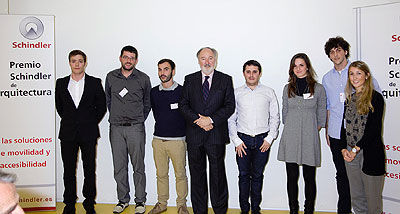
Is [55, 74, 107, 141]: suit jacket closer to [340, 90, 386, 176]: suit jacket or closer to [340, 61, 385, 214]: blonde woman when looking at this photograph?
[340, 61, 385, 214]: blonde woman

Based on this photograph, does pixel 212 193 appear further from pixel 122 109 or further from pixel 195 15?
pixel 195 15

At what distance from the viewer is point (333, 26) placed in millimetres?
4398

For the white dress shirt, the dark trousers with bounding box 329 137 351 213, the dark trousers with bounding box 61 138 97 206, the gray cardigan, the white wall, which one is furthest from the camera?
the white wall

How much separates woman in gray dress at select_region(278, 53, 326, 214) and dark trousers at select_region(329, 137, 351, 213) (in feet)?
0.72

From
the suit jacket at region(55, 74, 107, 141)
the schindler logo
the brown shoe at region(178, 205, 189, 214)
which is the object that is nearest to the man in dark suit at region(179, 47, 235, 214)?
the brown shoe at region(178, 205, 189, 214)

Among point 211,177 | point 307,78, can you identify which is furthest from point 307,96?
point 211,177

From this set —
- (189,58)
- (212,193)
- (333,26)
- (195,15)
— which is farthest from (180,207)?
(333,26)

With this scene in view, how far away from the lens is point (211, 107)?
12.2 feet

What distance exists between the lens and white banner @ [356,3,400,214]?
372 cm

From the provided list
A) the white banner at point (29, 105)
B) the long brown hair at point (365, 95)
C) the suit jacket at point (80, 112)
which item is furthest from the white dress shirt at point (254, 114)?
the white banner at point (29, 105)

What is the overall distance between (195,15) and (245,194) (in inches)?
92.9

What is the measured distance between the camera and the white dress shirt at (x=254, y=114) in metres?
3.82

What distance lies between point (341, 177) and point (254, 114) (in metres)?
1.16

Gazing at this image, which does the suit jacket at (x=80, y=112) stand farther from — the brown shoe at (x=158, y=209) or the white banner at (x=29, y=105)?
the brown shoe at (x=158, y=209)
